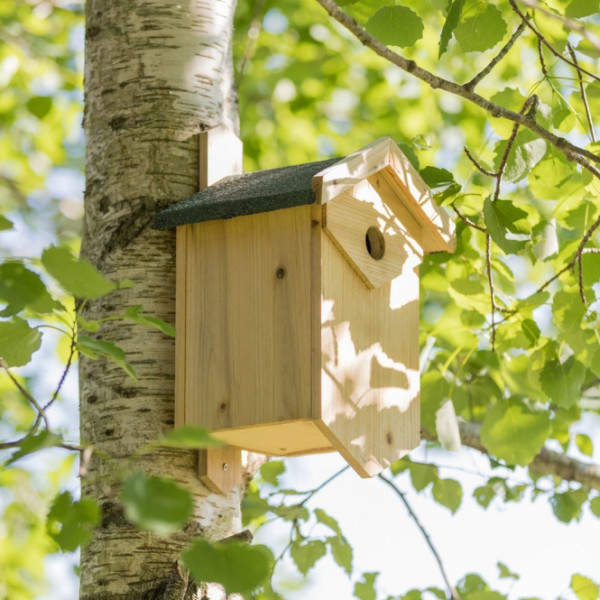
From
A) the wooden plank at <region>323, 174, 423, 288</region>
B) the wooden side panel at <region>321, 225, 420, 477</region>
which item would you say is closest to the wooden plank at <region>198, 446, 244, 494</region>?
the wooden side panel at <region>321, 225, 420, 477</region>

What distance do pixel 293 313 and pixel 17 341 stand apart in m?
0.61

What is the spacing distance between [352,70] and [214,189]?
461 cm

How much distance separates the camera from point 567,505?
335 centimetres

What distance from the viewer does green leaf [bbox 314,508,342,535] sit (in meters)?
3.09

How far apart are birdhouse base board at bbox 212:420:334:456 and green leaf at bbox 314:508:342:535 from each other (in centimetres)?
85

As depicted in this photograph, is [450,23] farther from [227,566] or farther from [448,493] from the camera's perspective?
[448,493]

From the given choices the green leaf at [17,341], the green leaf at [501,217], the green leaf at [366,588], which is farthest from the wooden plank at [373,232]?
the green leaf at [366,588]

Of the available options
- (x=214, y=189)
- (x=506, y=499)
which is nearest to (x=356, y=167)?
(x=214, y=189)

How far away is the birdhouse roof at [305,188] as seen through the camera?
6.61 ft

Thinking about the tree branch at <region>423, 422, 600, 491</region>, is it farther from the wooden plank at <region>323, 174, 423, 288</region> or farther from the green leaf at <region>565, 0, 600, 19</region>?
the green leaf at <region>565, 0, 600, 19</region>

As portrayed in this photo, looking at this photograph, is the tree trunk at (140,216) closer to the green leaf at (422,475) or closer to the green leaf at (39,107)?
the green leaf at (422,475)

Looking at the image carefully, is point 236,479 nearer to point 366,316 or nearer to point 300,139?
point 366,316

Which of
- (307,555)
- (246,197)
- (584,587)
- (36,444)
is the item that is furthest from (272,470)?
(36,444)

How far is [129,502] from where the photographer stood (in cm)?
104
